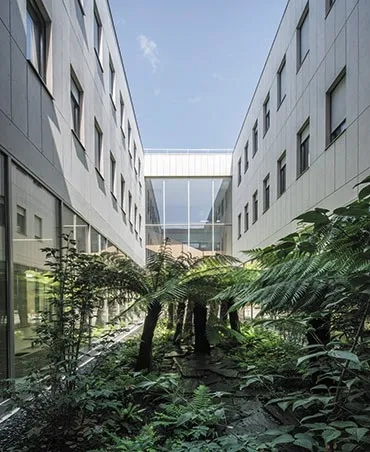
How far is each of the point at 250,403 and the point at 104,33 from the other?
900 cm

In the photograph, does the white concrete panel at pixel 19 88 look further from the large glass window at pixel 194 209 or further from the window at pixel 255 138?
the large glass window at pixel 194 209

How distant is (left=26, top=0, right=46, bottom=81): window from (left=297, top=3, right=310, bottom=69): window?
5.51 m

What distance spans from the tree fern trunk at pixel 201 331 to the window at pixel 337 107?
3.75m

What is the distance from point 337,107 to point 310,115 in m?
1.20

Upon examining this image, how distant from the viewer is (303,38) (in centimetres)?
812

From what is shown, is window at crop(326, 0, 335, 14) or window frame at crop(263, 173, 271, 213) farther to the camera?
window frame at crop(263, 173, 271, 213)

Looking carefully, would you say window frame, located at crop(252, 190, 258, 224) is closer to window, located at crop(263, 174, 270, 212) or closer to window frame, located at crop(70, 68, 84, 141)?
window, located at crop(263, 174, 270, 212)

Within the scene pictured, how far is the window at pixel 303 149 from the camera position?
7.82m

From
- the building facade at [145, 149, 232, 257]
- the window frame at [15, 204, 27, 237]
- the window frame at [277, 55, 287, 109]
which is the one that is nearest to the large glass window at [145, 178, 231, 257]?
the building facade at [145, 149, 232, 257]

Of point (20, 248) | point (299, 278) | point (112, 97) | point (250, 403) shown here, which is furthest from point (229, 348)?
point (112, 97)

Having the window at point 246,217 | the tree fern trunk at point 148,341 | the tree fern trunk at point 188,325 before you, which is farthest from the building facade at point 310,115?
the tree fern trunk at point 148,341

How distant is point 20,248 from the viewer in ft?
12.5

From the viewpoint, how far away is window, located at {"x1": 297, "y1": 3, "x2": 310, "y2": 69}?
25.8 ft

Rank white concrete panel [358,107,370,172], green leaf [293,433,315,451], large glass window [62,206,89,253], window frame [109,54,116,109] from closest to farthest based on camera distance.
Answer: green leaf [293,433,315,451] → white concrete panel [358,107,370,172] → large glass window [62,206,89,253] → window frame [109,54,116,109]
